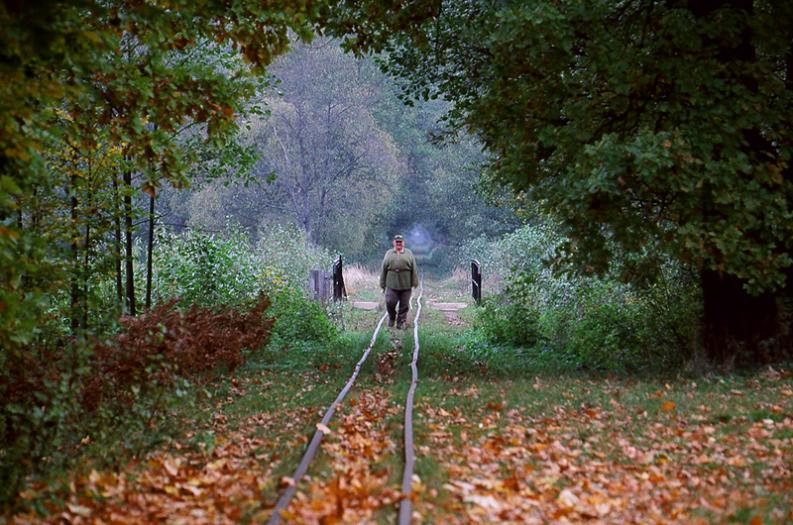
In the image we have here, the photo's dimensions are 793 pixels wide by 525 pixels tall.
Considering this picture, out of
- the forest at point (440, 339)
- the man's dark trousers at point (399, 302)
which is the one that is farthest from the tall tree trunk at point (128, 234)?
the man's dark trousers at point (399, 302)

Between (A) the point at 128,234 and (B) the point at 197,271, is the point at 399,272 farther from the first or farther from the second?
(A) the point at 128,234

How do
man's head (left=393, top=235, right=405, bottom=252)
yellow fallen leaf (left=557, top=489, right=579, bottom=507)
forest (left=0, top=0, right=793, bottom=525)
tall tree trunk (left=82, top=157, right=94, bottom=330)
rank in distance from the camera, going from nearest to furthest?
1. yellow fallen leaf (left=557, top=489, right=579, bottom=507)
2. forest (left=0, top=0, right=793, bottom=525)
3. tall tree trunk (left=82, top=157, right=94, bottom=330)
4. man's head (left=393, top=235, right=405, bottom=252)

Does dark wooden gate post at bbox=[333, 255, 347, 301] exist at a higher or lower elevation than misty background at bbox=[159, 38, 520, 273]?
lower

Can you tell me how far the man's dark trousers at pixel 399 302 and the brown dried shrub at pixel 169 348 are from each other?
5273 mm

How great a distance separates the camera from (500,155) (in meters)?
11.9

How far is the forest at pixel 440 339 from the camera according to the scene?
5.88m

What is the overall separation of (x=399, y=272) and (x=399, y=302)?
0.95 metres

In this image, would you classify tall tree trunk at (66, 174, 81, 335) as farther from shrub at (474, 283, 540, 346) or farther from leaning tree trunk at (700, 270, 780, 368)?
shrub at (474, 283, 540, 346)

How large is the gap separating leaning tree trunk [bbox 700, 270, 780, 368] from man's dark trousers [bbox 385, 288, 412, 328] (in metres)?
8.21

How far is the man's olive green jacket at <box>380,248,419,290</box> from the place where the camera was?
18.4 meters

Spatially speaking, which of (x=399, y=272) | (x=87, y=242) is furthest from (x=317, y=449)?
(x=399, y=272)

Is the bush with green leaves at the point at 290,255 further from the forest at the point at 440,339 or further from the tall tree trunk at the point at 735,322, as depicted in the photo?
the tall tree trunk at the point at 735,322

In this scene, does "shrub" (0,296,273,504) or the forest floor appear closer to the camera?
the forest floor

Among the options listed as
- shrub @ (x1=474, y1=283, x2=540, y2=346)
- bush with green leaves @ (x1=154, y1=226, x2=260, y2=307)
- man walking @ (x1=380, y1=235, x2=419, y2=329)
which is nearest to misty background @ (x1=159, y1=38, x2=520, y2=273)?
man walking @ (x1=380, y1=235, x2=419, y2=329)
